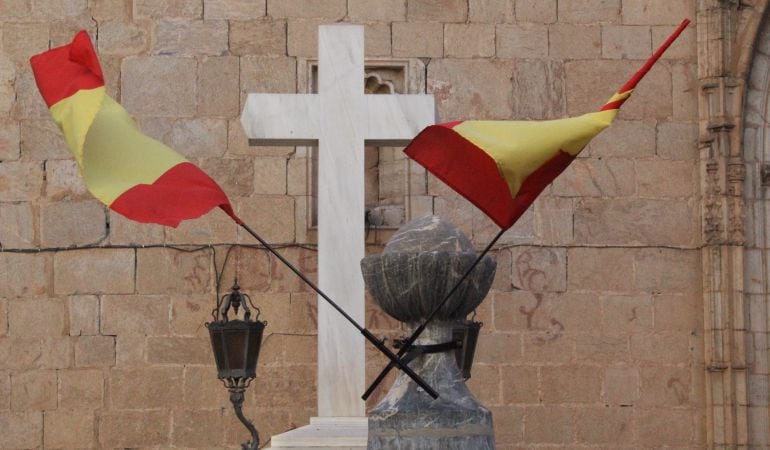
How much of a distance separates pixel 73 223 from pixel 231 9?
1.57 metres

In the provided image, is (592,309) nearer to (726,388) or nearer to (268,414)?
(726,388)

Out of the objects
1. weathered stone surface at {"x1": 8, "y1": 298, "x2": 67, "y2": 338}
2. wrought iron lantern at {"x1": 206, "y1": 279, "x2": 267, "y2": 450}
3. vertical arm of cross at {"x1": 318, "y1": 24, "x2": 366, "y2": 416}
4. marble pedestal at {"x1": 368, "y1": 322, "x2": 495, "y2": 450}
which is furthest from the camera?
weathered stone surface at {"x1": 8, "y1": 298, "x2": 67, "y2": 338}

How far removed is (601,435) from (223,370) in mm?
3222

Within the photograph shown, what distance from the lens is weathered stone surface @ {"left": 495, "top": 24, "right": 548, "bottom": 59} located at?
11016mm

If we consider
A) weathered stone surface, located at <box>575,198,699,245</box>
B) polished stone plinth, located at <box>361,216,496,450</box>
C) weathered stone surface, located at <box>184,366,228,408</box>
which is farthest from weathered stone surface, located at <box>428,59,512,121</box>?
polished stone plinth, located at <box>361,216,496,450</box>

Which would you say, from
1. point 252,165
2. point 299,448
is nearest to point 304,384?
point 252,165

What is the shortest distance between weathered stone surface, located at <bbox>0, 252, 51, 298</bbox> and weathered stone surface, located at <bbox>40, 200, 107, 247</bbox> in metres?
0.12

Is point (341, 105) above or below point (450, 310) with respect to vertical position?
above

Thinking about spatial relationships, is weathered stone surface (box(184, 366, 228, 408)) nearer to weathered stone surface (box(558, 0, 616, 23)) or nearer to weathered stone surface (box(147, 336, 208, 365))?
weathered stone surface (box(147, 336, 208, 365))

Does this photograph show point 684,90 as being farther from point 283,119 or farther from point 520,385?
point 283,119

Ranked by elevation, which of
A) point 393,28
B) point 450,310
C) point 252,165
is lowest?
point 450,310

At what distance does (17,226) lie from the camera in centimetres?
1078

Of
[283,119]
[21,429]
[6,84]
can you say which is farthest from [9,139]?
[283,119]

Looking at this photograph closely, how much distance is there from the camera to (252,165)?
35.7ft
